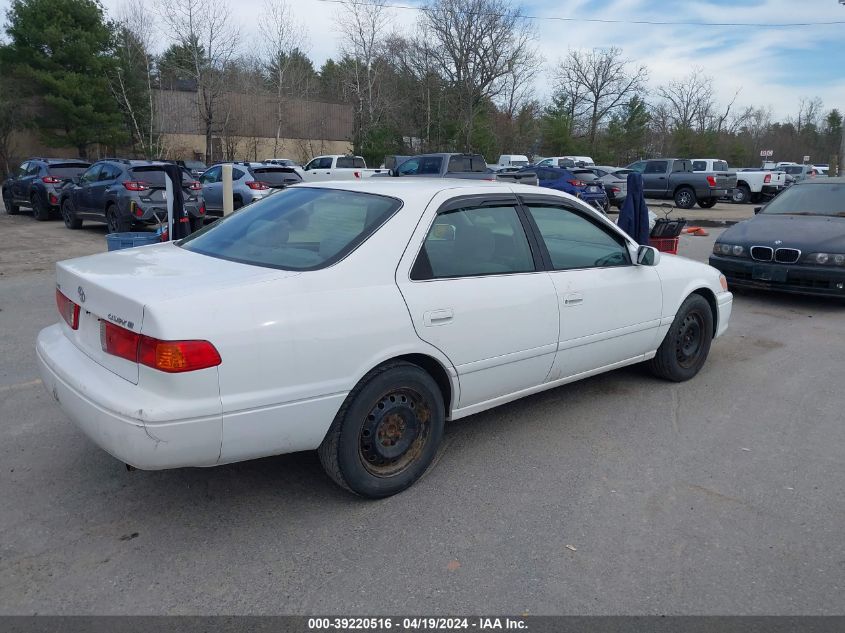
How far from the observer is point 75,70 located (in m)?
35.3

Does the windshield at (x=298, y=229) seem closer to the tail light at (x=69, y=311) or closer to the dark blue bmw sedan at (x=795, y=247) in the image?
the tail light at (x=69, y=311)

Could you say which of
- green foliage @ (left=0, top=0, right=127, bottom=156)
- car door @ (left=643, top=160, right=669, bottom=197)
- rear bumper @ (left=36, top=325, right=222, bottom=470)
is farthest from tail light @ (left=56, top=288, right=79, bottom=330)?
green foliage @ (left=0, top=0, right=127, bottom=156)

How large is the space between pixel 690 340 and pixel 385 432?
314 centimetres

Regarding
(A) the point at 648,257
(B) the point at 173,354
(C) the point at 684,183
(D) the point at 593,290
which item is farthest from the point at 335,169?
(B) the point at 173,354

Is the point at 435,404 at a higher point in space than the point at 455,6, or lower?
lower

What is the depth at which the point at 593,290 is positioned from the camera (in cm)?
440

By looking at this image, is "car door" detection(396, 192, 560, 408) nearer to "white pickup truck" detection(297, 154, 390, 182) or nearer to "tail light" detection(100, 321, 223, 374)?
"tail light" detection(100, 321, 223, 374)

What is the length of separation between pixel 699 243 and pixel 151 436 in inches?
566

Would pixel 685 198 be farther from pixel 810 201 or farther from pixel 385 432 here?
pixel 385 432

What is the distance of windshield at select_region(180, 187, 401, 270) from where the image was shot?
348cm

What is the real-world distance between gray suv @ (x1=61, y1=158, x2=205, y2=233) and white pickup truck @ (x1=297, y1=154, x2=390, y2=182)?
823 cm

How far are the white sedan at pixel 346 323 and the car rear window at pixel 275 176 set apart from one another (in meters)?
13.9
